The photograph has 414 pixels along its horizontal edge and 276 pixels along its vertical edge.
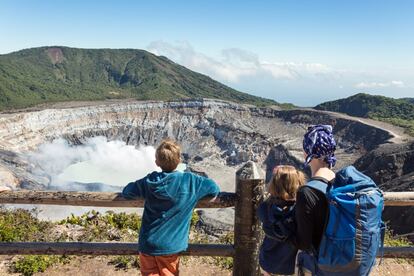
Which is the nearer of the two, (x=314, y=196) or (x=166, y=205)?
(x=314, y=196)

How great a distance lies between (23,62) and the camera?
180625 millimetres

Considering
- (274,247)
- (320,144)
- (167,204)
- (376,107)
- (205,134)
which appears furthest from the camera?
(376,107)

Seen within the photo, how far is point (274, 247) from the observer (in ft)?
13.8

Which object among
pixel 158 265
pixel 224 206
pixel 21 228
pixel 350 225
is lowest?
pixel 21 228

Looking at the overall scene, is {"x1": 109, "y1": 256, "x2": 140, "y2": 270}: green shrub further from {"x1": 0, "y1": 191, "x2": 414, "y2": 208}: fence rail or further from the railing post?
the railing post

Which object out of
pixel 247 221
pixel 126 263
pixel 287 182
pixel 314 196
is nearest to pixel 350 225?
pixel 314 196

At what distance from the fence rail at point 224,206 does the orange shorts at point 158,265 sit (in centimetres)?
35

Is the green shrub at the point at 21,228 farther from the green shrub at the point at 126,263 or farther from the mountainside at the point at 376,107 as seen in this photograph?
the mountainside at the point at 376,107

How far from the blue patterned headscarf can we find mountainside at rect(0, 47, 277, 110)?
420 ft

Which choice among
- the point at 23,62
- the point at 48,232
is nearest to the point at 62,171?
the point at 48,232

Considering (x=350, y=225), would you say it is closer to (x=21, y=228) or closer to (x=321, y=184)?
(x=321, y=184)

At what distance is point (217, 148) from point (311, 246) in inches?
2881

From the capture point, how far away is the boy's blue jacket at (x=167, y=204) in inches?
178

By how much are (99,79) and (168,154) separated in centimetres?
18924
